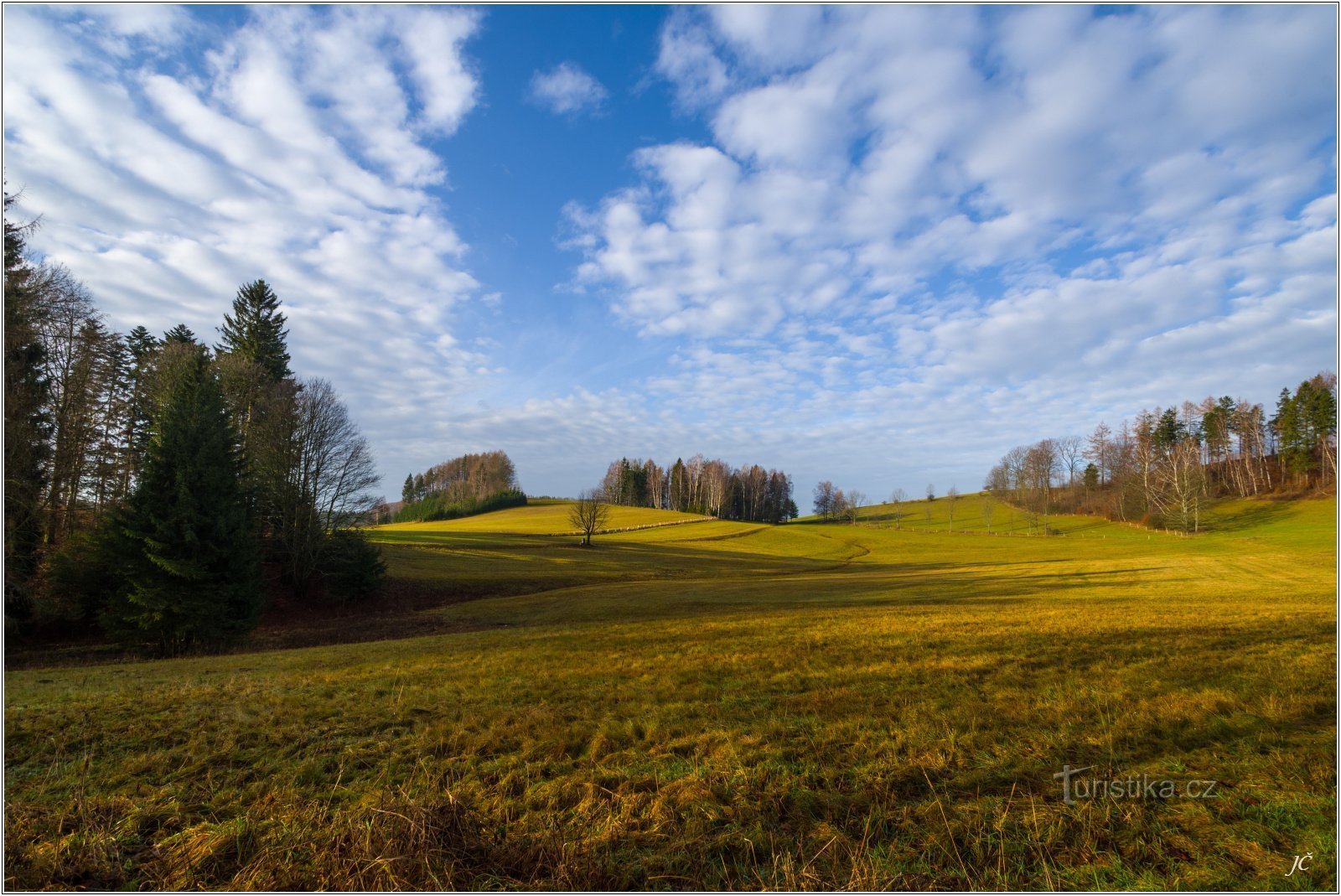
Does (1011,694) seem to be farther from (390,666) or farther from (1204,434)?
(1204,434)

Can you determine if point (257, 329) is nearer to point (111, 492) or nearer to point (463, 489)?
point (111, 492)

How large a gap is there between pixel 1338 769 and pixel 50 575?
31.2 meters

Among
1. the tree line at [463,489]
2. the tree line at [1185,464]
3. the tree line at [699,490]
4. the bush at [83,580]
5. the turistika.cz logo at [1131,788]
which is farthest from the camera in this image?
the tree line at [699,490]

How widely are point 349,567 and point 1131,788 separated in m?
33.4

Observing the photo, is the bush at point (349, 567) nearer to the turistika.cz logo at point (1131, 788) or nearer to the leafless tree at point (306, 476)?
the leafless tree at point (306, 476)

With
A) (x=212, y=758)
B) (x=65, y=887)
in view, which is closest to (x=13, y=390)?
(x=212, y=758)

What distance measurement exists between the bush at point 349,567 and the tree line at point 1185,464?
81.4m

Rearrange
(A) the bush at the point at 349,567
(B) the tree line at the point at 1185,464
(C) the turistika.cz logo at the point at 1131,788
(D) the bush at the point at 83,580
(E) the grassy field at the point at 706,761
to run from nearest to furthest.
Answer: (E) the grassy field at the point at 706,761
(C) the turistika.cz logo at the point at 1131,788
(D) the bush at the point at 83,580
(A) the bush at the point at 349,567
(B) the tree line at the point at 1185,464

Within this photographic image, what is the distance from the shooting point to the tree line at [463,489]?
107306 mm

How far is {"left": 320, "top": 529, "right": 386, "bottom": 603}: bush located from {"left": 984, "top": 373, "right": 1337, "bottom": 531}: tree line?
8143 centimetres

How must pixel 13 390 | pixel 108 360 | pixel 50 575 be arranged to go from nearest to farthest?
1. pixel 13 390
2. pixel 50 575
3. pixel 108 360

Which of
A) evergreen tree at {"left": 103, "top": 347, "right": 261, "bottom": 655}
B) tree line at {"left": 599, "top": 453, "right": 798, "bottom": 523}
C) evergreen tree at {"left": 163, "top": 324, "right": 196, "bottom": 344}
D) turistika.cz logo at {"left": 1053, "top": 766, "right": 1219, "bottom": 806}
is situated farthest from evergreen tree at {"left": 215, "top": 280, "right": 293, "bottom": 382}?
tree line at {"left": 599, "top": 453, "right": 798, "bottom": 523}

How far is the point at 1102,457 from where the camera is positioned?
89812 millimetres

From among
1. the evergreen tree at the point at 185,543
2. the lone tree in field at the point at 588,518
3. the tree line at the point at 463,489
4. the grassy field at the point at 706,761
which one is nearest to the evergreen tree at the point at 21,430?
the evergreen tree at the point at 185,543
